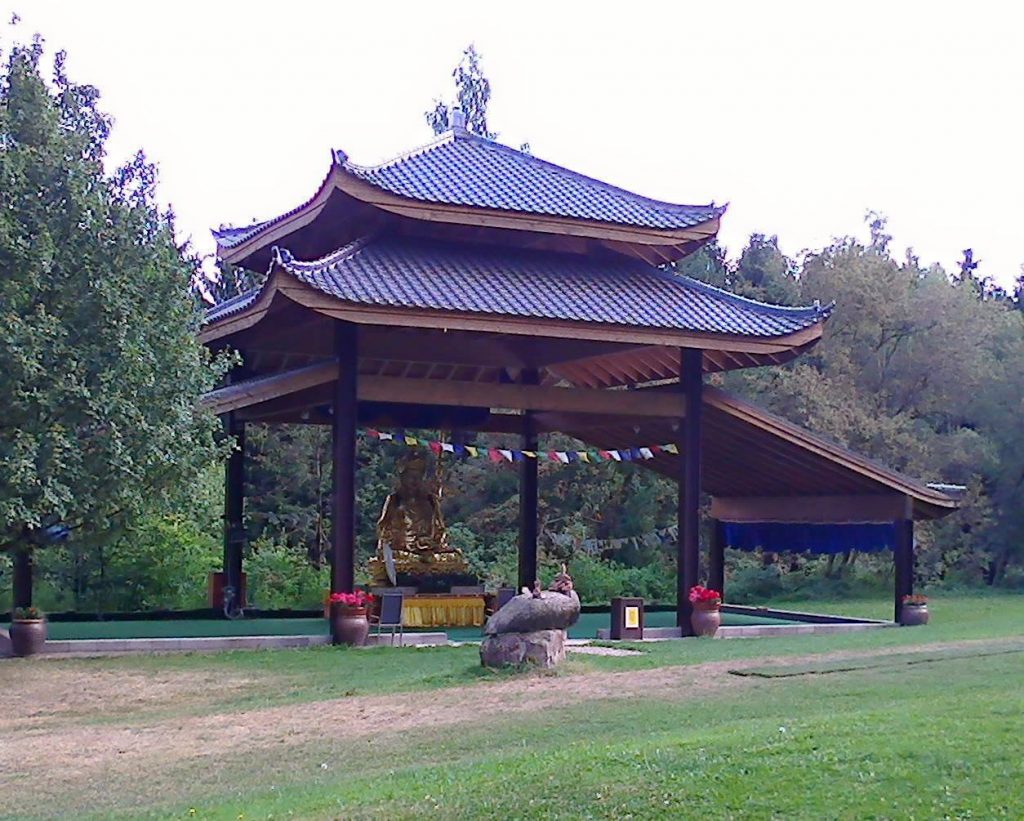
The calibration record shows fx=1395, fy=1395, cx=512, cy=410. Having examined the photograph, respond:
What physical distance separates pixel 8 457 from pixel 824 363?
22816 millimetres

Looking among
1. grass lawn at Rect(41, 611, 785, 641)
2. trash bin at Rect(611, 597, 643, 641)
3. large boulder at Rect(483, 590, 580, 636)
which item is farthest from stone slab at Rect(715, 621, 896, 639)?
large boulder at Rect(483, 590, 580, 636)

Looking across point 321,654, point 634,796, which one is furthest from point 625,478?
point 634,796

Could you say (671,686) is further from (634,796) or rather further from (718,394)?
(718,394)

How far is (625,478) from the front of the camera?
105 ft

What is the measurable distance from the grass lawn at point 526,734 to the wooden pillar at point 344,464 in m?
1.12

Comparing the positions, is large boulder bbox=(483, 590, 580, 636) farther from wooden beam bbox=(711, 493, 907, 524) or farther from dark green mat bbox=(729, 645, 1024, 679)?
wooden beam bbox=(711, 493, 907, 524)

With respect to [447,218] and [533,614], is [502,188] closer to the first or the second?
[447,218]

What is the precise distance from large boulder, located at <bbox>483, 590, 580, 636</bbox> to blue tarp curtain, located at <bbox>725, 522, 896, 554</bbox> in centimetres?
896

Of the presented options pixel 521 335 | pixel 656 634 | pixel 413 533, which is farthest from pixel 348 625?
pixel 413 533

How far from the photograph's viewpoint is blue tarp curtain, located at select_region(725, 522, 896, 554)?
22141 mm

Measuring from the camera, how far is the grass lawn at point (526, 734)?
24.0 feet

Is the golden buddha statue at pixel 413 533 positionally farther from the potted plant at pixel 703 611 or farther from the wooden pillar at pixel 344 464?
the potted plant at pixel 703 611

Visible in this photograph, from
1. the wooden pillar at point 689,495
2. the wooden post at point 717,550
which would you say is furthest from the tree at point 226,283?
the wooden pillar at point 689,495

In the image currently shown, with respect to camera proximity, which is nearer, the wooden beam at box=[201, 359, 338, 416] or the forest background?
the wooden beam at box=[201, 359, 338, 416]
